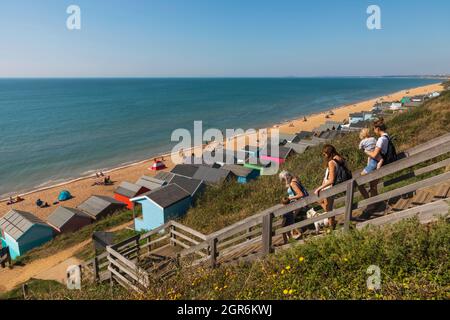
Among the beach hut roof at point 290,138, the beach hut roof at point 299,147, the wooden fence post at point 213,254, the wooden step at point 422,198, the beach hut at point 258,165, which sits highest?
the wooden step at point 422,198

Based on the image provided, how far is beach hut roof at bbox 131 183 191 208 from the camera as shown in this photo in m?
17.2

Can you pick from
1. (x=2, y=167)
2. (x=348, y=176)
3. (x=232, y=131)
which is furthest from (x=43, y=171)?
(x=348, y=176)

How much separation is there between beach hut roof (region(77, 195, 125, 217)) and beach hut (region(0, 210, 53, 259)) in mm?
3536

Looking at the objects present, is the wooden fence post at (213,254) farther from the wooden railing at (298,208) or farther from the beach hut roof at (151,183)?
the beach hut roof at (151,183)

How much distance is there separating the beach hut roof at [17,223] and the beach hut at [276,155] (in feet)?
59.5

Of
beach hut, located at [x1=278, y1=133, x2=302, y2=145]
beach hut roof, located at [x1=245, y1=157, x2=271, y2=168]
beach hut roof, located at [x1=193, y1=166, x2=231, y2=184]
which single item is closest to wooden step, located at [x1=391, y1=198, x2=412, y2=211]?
beach hut roof, located at [x1=193, y1=166, x2=231, y2=184]

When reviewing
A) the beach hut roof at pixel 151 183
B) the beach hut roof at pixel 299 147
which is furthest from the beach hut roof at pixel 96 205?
the beach hut roof at pixel 299 147

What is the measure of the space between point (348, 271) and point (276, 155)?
24.2 meters

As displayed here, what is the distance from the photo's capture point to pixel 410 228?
12.4 feet

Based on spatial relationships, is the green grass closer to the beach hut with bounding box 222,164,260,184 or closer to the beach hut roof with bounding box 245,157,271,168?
the beach hut with bounding box 222,164,260,184

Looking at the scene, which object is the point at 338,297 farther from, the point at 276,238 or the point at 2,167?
the point at 2,167

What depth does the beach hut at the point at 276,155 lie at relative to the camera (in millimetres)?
27097
